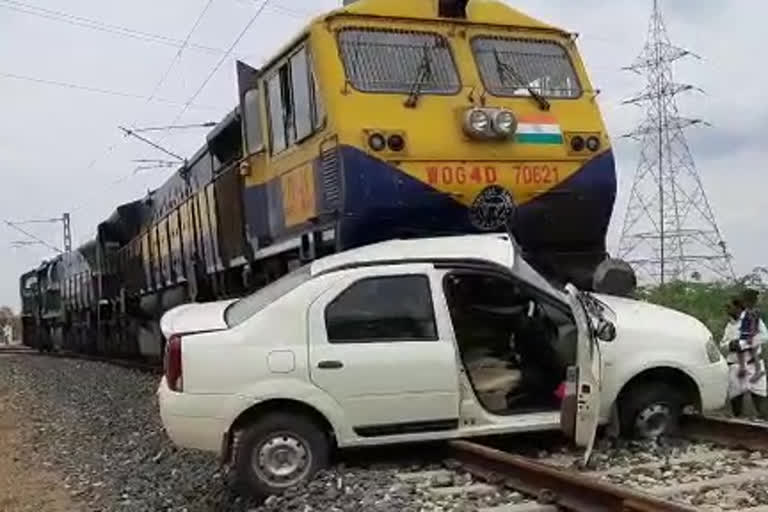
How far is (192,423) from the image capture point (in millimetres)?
6738

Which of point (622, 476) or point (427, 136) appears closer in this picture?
point (622, 476)

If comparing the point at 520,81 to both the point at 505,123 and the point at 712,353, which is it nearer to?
the point at 505,123

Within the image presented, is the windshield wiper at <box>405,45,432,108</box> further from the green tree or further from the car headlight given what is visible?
the green tree

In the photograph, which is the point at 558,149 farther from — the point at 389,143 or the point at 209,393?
the point at 209,393

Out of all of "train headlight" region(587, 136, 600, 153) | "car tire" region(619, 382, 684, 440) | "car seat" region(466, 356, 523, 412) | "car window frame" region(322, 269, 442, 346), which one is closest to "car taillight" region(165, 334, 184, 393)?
"car window frame" region(322, 269, 442, 346)

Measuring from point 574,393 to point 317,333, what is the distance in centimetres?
166

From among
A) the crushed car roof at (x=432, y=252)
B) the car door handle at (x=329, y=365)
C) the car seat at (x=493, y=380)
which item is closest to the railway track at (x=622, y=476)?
the car seat at (x=493, y=380)

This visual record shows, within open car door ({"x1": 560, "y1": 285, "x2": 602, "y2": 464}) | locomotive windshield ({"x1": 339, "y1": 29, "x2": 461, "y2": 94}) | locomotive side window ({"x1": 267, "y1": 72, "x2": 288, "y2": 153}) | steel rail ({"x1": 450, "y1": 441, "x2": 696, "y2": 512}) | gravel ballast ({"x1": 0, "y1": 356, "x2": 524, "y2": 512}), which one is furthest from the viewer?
locomotive side window ({"x1": 267, "y1": 72, "x2": 288, "y2": 153})

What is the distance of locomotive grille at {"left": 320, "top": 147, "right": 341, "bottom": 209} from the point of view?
27.3ft

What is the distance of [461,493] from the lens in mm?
6043

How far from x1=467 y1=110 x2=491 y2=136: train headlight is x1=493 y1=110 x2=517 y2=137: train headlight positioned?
0.08 metres

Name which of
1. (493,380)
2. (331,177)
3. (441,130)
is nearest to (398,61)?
(441,130)

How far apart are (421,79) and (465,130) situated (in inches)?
22.3

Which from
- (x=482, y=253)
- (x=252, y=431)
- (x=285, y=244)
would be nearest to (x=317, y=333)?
(x=252, y=431)
